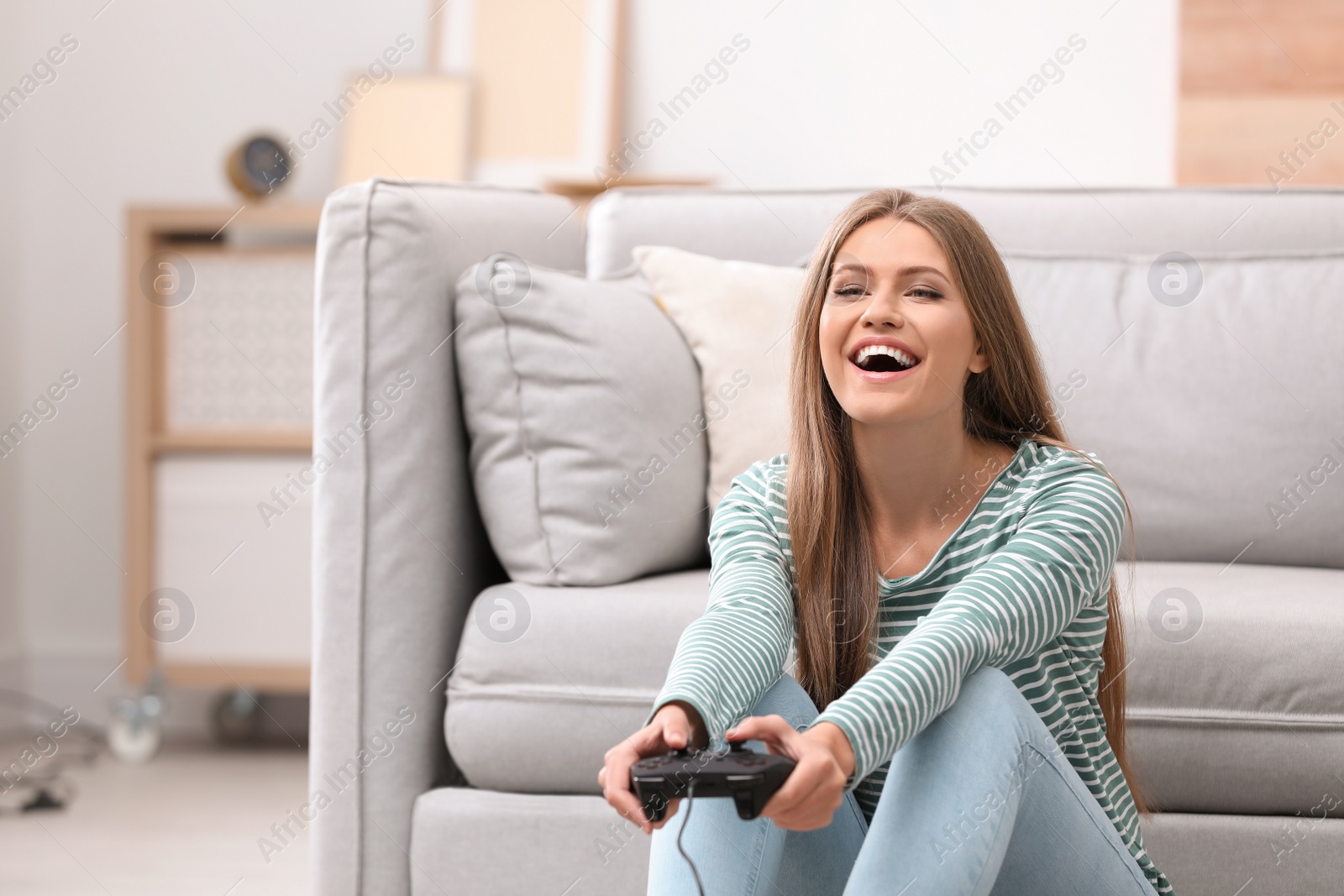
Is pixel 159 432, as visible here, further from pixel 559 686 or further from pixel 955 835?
pixel 955 835

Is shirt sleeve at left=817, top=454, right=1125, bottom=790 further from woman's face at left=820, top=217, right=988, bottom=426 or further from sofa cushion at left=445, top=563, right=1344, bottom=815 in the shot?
sofa cushion at left=445, top=563, right=1344, bottom=815

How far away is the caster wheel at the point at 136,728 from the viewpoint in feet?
7.66

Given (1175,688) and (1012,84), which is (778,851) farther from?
(1012,84)

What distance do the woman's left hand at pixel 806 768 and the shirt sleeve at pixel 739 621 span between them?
0.20 ft

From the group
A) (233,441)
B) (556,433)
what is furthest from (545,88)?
(556,433)

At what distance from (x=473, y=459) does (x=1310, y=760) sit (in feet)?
3.06

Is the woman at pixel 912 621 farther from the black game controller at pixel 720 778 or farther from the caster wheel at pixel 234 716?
the caster wheel at pixel 234 716

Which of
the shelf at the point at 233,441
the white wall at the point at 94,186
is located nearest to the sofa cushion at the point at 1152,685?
the shelf at the point at 233,441

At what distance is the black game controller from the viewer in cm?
75

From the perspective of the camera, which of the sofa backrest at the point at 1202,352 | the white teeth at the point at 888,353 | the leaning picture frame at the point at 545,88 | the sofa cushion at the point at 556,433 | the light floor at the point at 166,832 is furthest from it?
the leaning picture frame at the point at 545,88

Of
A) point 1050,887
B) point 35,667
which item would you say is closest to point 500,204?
point 1050,887

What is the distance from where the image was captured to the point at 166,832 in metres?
1.98

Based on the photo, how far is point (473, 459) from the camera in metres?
1.40

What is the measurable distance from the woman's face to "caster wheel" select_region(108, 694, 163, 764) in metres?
1.84
